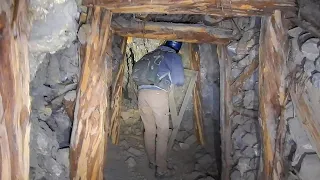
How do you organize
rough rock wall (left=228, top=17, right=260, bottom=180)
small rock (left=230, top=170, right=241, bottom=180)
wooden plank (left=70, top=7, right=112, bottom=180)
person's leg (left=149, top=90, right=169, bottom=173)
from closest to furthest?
wooden plank (left=70, top=7, right=112, bottom=180) < rough rock wall (left=228, top=17, right=260, bottom=180) < small rock (left=230, top=170, right=241, bottom=180) < person's leg (left=149, top=90, right=169, bottom=173)

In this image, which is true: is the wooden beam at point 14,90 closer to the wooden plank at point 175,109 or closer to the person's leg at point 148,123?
the person's leg at point 148,123

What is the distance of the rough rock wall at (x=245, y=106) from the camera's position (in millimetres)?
3328

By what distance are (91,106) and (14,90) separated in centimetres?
106

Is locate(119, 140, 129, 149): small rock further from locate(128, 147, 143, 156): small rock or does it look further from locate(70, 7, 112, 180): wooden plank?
locate(70, 7, 112, 180): wooden plank

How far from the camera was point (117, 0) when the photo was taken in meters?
2.77

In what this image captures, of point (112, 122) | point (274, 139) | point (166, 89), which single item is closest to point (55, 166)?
point (274, 139)

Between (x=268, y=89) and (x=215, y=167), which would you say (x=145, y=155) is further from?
(x=268, y=89)

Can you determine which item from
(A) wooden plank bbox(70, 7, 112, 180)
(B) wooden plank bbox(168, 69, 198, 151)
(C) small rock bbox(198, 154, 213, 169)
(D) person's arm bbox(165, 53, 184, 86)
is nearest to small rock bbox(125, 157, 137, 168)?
(B) wooden plank bbox(168, 69, 198, 151)

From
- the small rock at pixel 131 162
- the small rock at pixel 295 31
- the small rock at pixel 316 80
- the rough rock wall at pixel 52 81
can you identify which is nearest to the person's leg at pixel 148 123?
the small rock at pixel 131 162

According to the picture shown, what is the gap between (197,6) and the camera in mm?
2750

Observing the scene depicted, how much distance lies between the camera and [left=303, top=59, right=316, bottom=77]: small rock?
229 cm

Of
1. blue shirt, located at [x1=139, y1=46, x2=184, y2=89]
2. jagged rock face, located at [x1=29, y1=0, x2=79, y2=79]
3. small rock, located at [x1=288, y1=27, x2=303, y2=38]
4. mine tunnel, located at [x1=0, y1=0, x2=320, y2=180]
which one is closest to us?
mine tunnel, located at [x1=0, y1=0, x2=320, y2=180]

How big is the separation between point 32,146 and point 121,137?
111 inches

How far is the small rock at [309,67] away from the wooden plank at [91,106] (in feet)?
4.84
